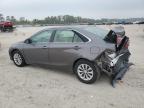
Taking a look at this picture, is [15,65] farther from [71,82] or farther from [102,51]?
[102,51]

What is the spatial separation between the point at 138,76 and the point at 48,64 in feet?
8.93

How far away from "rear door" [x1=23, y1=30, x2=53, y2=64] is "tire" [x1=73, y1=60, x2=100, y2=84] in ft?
3.88

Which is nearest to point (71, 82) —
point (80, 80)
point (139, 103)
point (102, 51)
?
point (80, 80)

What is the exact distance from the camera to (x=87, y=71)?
542 cm

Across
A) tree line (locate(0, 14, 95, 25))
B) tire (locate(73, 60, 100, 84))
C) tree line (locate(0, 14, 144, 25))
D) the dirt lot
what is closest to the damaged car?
tire (locate(73, 60, 100, 84))

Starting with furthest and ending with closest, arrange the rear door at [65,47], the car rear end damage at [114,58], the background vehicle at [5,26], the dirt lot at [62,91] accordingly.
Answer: the background vehicle at [5,26]
the rear door at [65,47]
the car rear end damage at [114,58]
the dirt lot at [62,91]

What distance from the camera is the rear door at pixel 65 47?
5602mm

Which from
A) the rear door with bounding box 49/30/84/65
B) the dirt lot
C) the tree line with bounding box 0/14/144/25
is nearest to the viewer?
the dirt lot

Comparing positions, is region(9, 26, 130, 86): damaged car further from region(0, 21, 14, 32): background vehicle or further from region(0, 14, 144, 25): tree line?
region(0, 14, 144, 25): tree line

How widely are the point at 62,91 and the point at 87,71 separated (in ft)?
2.85

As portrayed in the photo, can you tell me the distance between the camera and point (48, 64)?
248 inches

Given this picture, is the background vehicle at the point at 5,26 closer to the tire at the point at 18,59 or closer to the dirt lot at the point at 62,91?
the tire at the point at 18,59

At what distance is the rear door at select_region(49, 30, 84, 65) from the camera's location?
5602 mm

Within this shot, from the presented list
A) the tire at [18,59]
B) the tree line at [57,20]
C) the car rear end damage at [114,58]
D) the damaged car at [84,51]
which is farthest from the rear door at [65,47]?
the tree line at [57,20]
